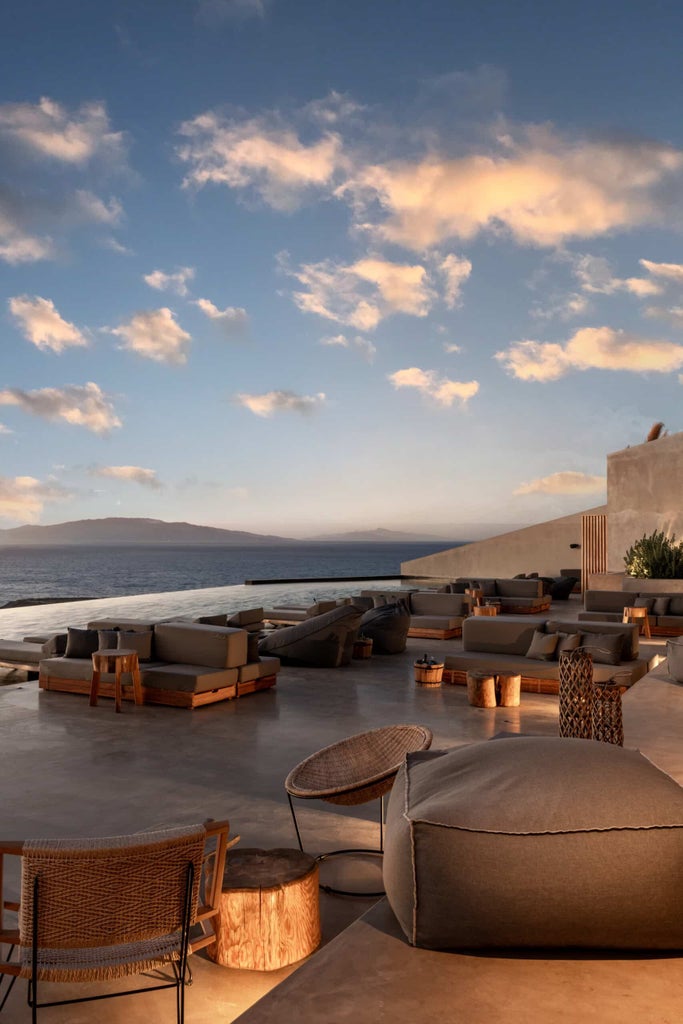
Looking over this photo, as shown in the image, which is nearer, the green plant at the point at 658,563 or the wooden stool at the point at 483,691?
the wooden stool at the point at 483,691

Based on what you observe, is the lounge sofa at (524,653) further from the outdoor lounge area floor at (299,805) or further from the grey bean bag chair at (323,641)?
the grey bean bag chair at (323,641)

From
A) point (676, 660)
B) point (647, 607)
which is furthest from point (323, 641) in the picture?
point (647, 607)

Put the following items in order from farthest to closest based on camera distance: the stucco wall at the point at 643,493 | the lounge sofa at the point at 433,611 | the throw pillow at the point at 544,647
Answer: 1. the stucco wall at the point at 643,493
2. the lounge sofa at the point at 433,611
3. the throw pillow at the point at 544,647

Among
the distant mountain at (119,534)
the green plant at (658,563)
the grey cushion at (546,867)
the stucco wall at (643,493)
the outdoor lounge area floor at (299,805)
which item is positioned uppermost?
the distant mountain at (119,534)

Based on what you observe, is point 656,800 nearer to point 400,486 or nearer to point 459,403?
point 459,403

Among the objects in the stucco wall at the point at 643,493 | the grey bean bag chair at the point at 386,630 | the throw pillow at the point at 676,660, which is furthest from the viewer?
the stucco wall at the point at 643,493

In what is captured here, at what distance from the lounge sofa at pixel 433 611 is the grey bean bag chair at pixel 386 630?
1.52 metres

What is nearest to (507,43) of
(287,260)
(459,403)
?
(287,260)

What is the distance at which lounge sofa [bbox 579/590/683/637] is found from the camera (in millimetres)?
12531

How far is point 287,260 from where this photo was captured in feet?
67.2

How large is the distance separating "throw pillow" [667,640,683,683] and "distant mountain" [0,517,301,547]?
388 ft

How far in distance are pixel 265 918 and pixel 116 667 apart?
4.87 meters

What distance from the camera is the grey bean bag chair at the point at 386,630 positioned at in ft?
34.7

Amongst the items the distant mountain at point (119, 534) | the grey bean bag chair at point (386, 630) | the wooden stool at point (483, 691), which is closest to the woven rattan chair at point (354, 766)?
the wooden stool at point (483, 691)
